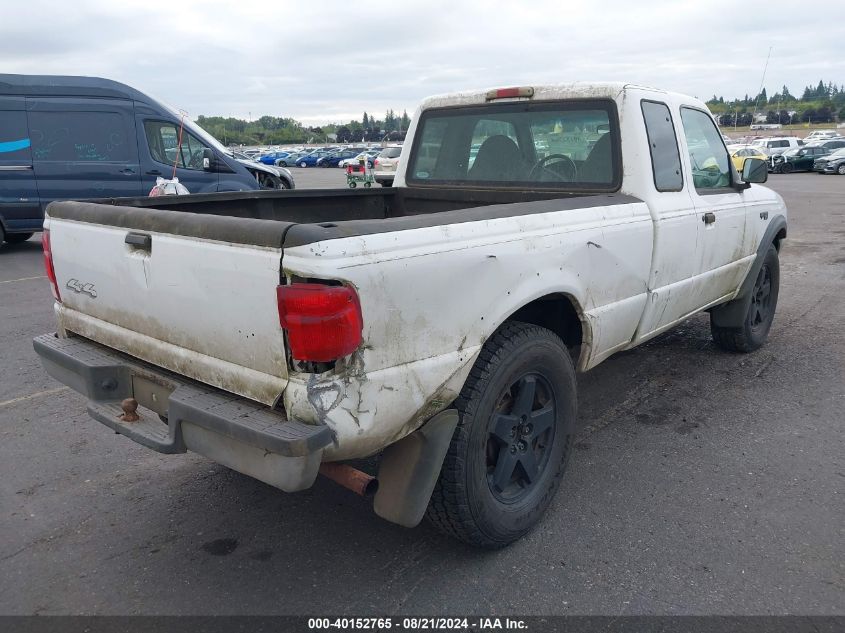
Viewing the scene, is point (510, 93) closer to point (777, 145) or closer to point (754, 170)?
point (754, 170)

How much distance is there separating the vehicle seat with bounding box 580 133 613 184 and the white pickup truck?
0.01 m

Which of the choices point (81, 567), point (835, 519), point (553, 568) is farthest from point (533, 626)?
point (81, 567)

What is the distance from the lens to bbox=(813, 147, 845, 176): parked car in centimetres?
3127

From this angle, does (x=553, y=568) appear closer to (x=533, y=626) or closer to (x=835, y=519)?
(x=533, y=626)

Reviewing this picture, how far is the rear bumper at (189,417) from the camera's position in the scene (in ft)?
7.09

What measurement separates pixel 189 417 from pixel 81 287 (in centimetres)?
107

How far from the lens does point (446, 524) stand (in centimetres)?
273

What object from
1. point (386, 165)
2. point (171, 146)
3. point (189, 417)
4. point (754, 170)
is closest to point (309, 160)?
point (386, 165)

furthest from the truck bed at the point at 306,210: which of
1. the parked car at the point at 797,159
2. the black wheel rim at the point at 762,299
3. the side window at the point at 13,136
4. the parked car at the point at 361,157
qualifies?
the parked car at the point at 797,159

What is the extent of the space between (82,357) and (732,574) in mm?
2822

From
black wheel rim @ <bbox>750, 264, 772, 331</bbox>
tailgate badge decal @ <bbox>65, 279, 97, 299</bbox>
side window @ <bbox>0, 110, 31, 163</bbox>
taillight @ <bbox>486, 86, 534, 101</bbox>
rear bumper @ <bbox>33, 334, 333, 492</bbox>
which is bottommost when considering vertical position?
black wheel rim @ <bbox>750, 264, 772, 331</bbox>

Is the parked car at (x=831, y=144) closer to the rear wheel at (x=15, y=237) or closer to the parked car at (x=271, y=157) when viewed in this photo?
the rear wheel at (x=15, y=237)

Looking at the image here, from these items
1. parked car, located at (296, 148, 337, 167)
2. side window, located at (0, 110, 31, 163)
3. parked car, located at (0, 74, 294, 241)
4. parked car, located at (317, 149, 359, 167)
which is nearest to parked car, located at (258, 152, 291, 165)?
parked car, located at (296, 148, 337, 167)

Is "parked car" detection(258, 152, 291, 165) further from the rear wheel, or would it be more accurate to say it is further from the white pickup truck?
the white pickup truck
